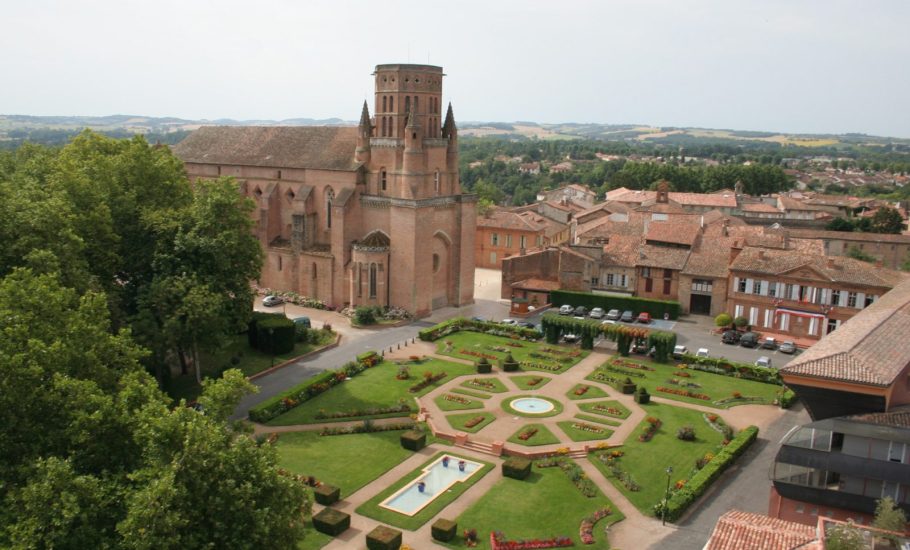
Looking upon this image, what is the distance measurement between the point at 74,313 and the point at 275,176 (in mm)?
44071

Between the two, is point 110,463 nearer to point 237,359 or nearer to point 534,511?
point 534,511

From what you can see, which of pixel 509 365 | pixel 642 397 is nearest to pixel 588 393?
pixel 642 397

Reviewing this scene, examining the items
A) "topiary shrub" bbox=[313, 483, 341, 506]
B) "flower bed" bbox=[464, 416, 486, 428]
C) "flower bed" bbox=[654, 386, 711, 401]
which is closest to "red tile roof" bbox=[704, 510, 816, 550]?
"topiary shrub" bbox=[313, 483, 341, 506]

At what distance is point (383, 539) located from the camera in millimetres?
28344

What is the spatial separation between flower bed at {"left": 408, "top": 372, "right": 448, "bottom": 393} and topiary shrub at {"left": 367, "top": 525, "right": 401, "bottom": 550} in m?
17.0

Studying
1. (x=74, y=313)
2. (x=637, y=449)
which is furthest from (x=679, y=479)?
(x=74, y=313)

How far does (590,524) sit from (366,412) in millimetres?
16018

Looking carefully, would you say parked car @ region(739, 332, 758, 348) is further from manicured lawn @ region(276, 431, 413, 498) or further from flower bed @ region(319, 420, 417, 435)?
manicured lawn @ region(276, 431, 413, 498)

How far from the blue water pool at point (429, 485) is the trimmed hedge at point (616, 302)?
109 feet

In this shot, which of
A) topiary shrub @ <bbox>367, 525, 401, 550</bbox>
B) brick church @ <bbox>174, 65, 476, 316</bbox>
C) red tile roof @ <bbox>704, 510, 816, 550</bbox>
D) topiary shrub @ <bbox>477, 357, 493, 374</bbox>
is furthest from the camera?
brick church @ <bbox>174, 65, 476, 316</bbox>

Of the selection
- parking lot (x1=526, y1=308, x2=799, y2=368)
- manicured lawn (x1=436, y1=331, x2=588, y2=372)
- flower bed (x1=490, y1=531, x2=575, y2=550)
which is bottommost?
flower bed (x1=490, y1=531, x2=575, y2=550)

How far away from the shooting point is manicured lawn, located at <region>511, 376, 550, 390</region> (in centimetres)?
4762

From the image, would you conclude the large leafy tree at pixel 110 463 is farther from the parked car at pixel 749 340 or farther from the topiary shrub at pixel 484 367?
the parked car at pixel 749 340

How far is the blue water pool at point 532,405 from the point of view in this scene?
43.5m
